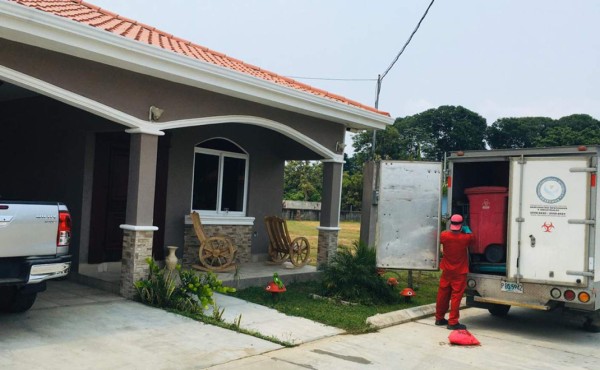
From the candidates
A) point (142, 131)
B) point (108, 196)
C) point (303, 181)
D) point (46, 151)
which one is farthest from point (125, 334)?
point (303, 181)

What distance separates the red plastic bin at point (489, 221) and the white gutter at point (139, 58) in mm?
3495

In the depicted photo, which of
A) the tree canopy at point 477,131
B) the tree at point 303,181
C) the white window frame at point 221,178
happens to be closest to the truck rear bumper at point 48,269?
the white window frame at point 221,178

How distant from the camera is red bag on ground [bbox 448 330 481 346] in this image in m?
7.10

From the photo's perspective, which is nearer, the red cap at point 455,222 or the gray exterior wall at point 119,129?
the gray exterior wall at point 119,129

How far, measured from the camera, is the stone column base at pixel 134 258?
7930 mm

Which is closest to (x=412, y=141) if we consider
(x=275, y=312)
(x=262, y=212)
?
(x=262, y=212)

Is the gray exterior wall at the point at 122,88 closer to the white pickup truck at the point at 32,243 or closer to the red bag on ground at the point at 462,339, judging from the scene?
the white pickup truck at the point at 32,243

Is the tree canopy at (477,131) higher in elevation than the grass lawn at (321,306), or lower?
higher

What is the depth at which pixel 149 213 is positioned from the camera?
812 centimetres

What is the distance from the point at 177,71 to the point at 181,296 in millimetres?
3181

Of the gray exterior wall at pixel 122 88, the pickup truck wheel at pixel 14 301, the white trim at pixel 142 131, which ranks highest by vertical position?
the gray exterior wall at pixel 122 88

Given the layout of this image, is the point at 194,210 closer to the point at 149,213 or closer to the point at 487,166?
the point at 149,213

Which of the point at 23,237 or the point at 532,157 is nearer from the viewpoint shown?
the point at 23,237

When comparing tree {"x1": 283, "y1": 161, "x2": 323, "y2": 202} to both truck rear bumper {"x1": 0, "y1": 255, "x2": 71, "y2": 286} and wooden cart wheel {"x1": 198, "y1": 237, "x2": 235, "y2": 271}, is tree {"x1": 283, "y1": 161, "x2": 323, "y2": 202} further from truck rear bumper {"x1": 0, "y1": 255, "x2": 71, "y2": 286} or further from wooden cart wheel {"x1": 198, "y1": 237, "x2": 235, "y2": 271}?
truck rear bumper {"x1": 0, "y1": 255, "x2": 71, "y2": 286}
